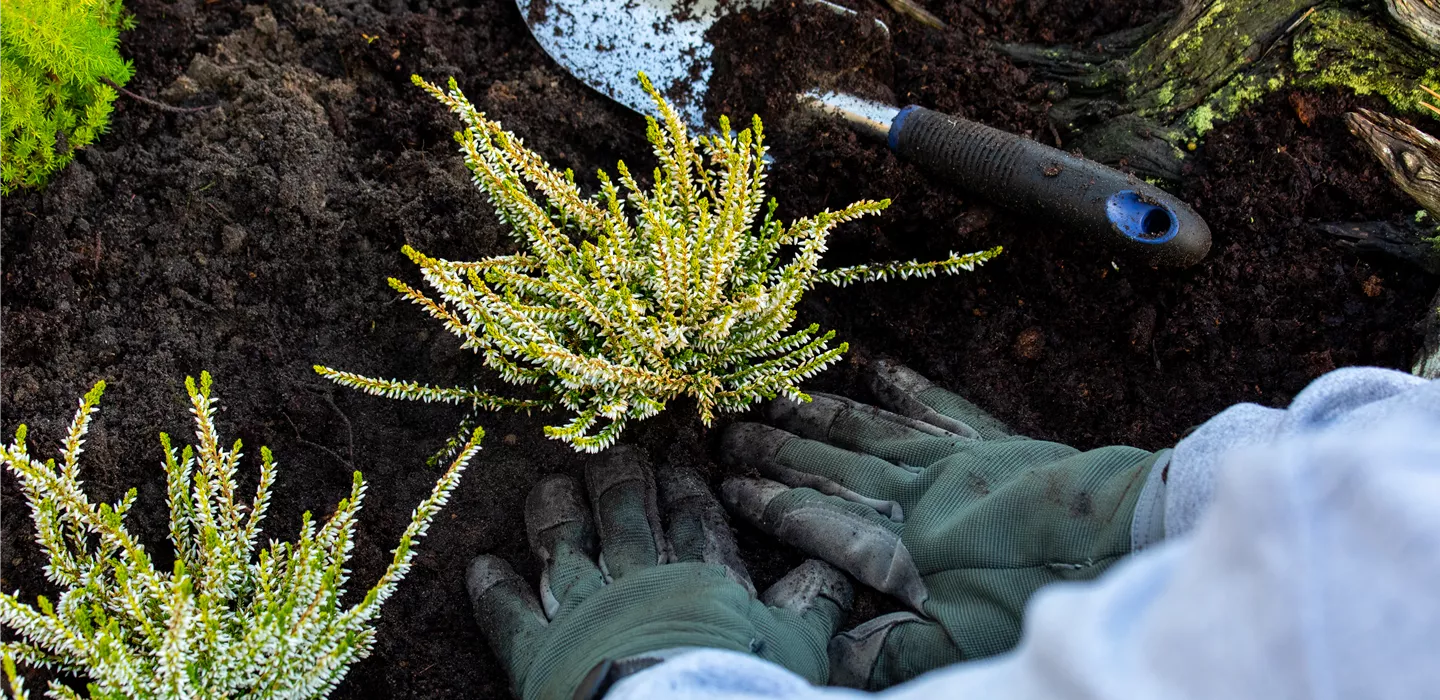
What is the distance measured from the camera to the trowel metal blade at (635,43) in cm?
265

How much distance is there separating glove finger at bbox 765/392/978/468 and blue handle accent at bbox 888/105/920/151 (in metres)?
0.69

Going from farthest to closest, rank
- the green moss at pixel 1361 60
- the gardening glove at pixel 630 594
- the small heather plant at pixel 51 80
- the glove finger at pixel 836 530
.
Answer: the green moss at pixel 1361 60, the small heather plant at pixel 51 80, the glove finger at pixel 836 530, the gardening glove at pixel 630 594

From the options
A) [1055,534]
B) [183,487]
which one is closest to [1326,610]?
[1055,534]

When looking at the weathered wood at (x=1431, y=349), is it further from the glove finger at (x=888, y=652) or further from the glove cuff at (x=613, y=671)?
the glove cuff at (x=613, y=671)

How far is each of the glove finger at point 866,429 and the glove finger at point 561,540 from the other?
576 millimetres

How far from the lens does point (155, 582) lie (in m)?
1.54

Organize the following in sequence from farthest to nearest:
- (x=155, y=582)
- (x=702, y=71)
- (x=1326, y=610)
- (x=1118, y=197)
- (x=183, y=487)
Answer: (x=702, y=71)
(x=1118, y=197)
(x=183, y=487)
(x=155, y=582)
(x=1326, y=610)

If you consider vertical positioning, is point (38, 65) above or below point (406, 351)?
above

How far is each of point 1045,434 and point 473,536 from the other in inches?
56.6

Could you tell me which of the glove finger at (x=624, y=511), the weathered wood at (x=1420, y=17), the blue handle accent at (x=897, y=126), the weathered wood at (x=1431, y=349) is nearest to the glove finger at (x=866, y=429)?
the glove finger at (x=624, y=511)

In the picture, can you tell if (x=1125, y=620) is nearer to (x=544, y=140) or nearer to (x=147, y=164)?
(x=544, y=140)

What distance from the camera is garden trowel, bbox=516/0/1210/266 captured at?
6.81ft

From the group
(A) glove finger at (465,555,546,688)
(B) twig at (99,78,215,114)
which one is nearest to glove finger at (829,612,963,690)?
(A) glove finger at (465,555,546,688)

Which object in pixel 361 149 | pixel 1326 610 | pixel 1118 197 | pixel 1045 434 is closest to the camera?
pixel 1326 610
